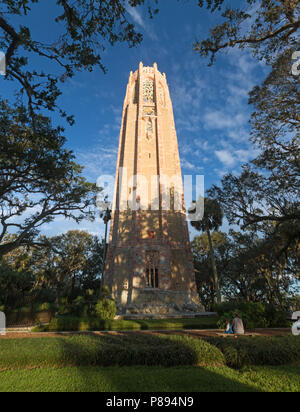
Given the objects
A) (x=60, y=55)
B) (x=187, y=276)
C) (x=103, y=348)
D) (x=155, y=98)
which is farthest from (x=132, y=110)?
(x=103, y=348)

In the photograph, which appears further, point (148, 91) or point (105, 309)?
point (148, 91)

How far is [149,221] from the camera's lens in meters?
25.3

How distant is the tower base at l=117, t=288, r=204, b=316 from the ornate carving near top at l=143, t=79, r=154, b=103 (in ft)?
87.2

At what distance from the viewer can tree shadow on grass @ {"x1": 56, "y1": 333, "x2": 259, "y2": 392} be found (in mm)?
4609

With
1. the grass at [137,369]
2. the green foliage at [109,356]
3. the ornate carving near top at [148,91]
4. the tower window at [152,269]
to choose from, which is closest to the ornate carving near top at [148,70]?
the ornate carving near top at [148,91]

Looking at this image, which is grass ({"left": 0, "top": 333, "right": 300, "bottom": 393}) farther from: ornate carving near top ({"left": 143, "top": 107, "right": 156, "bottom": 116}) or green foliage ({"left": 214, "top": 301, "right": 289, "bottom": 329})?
ornate carving near top ({"left": 143, "top": 107, "right": 156, "bottom": 116})

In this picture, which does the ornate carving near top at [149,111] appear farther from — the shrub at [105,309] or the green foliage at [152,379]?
the green foliage at [152,379]

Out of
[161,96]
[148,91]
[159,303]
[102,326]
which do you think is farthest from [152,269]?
[148,91]

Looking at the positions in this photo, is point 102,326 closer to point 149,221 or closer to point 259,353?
point 259,353

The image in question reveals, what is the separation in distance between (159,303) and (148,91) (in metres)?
29.7

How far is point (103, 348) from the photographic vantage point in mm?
6348

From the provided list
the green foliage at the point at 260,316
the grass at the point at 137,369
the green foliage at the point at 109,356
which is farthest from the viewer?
the green foliage at the point at 260,316

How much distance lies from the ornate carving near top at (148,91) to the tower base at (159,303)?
26572 mm

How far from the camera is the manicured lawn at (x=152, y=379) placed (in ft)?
14.9
